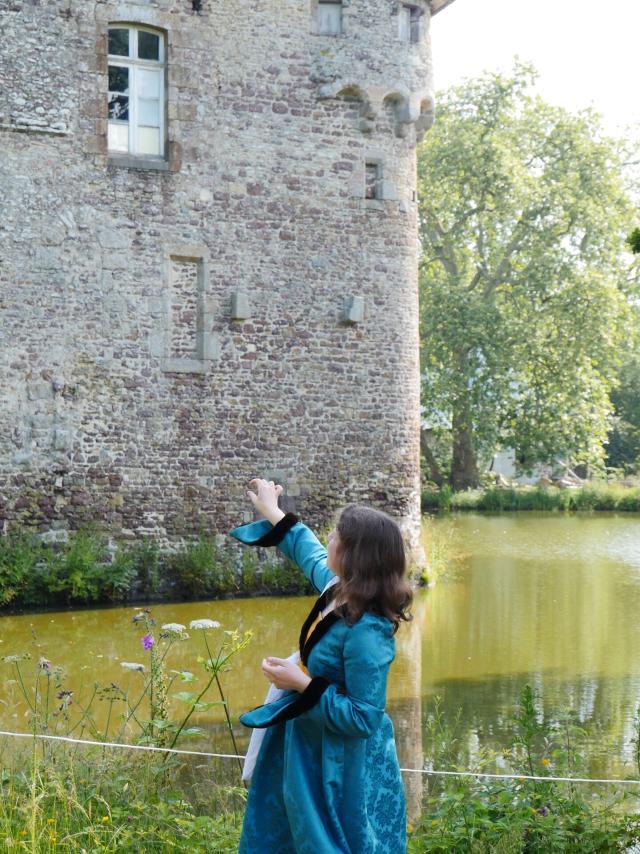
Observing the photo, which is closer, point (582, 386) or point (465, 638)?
point (465, 638)

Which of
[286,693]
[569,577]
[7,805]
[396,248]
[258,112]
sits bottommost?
[569,577]

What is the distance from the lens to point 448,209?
27469mm

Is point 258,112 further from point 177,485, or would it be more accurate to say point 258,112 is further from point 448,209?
point 448,209

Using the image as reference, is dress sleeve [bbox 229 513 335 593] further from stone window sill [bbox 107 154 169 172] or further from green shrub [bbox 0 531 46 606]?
stone window sill [bbox 107 154 169 172]

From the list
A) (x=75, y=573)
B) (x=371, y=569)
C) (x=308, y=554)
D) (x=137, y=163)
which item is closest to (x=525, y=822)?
(x=308, y=554)

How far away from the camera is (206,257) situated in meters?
13.3

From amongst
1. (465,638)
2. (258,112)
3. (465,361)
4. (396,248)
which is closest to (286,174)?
(258,112)

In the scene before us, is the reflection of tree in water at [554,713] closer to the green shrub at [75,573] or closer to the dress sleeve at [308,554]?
the dress sleeve at [308,554]

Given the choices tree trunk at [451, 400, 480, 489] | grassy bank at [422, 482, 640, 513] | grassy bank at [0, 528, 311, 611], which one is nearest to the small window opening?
grassy bank at [0, 528, 311, 611]

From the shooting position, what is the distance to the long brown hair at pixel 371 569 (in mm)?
3309

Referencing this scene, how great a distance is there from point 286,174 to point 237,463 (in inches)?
138

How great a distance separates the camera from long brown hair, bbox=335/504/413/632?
3.31m

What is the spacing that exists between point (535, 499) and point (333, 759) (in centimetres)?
2504

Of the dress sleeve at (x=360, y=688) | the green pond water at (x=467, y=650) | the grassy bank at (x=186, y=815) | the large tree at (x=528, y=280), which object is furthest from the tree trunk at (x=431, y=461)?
the dress sleeve at (x=360, y=688)
